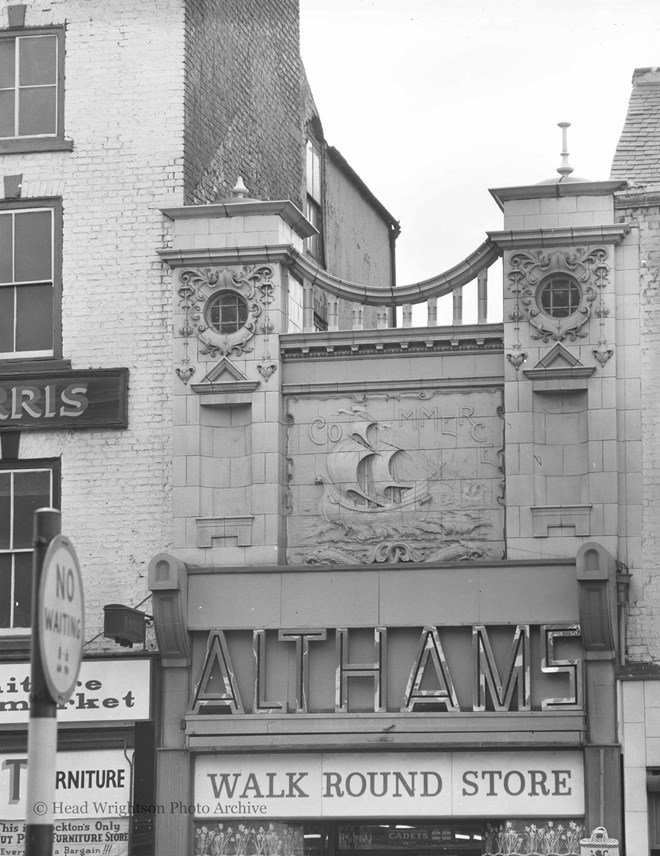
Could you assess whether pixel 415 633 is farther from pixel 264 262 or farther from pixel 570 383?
pixel 264 262

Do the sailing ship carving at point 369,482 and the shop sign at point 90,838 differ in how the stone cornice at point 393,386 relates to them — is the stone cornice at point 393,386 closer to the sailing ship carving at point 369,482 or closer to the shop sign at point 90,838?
the sailing ship carving at point 369,482

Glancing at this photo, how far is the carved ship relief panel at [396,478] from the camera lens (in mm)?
20828

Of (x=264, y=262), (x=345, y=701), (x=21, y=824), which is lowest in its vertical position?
(x=21, y=824)

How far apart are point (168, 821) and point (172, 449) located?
4.70 m

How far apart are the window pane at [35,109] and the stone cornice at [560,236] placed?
6.48 metres

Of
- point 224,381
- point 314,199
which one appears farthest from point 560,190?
point 314,199

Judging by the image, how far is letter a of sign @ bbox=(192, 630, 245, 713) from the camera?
20.4m

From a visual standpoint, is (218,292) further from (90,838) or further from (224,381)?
(90,838)

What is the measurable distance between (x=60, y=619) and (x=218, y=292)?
1307 cm

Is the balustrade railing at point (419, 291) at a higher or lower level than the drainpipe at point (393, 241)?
lower

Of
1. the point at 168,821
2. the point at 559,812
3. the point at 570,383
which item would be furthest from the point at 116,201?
the point at 559,812

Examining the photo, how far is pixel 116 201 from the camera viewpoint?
22328mm

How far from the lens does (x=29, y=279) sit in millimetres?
22453

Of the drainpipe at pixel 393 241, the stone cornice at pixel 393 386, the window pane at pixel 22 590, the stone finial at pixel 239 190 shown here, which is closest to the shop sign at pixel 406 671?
the window pane at pixel 22 590
